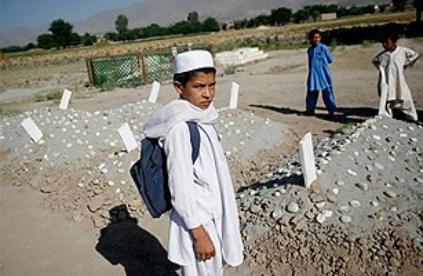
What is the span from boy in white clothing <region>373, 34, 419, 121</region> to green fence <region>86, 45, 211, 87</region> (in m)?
11.9

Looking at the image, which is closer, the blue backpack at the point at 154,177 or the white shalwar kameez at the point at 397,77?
the blue backpack at the point at 154,177

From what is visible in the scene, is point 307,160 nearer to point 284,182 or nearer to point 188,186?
point 284,182

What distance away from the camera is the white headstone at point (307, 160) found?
396 cm

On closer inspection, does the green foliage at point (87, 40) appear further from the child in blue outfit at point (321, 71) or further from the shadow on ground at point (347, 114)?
Answer: the child in blue outfit at point (321, 71)

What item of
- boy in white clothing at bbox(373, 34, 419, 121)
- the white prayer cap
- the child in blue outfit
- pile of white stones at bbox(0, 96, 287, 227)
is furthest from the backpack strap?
the child in blue outfit

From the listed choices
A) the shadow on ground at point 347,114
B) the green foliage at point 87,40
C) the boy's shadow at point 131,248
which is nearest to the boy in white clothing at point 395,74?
the shadow on ground at point 347,114

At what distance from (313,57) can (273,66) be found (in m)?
11.2

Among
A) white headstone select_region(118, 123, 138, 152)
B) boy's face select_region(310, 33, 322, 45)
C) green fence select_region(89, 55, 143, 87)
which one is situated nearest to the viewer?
white headstone select_region(118, 123, 138, 152)

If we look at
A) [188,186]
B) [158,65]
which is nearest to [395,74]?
[188,186]

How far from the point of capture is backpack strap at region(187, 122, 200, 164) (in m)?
2.21

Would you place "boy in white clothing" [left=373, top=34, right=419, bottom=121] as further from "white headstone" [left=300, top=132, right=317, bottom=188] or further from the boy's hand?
the boy's hand

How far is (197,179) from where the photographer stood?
2352 mm

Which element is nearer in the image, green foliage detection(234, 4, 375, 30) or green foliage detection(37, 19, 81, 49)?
green foliage detection(37, 19, 81, 49)

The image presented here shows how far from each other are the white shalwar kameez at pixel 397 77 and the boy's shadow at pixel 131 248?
15.6 feet
